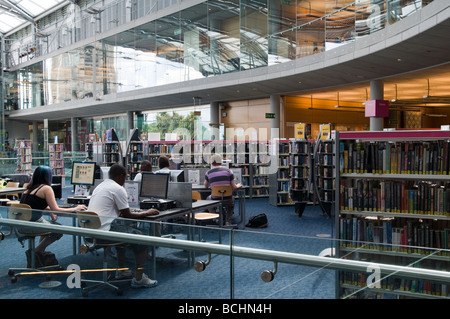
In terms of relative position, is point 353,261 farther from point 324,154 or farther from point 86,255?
point 324,154

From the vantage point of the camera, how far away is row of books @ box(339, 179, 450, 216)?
4.28 meters

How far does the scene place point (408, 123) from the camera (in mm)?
20406

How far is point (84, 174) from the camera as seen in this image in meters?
6.74

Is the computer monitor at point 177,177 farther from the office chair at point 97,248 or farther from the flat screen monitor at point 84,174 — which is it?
the office chair at point 97,248

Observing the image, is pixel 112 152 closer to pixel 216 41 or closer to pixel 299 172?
pixel 216 41

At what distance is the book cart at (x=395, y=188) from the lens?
4.26 metres

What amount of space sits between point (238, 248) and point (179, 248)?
0.32m

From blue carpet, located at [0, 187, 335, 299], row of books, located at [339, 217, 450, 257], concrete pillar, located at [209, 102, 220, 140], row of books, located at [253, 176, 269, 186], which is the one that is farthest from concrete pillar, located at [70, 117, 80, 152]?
blue carpet, located at [0, 187, 335, 299]

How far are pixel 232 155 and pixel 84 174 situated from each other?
7.40m

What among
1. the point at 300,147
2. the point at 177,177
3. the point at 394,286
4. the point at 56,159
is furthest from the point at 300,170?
the point at 56,159

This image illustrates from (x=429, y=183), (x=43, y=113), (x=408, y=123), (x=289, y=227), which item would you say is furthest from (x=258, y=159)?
(x=43, y=113)

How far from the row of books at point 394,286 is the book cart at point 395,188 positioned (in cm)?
225

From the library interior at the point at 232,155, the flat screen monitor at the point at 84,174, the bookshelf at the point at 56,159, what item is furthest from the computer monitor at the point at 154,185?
the bookshelf at the point at 56,159

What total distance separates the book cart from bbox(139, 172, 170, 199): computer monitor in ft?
7.69
